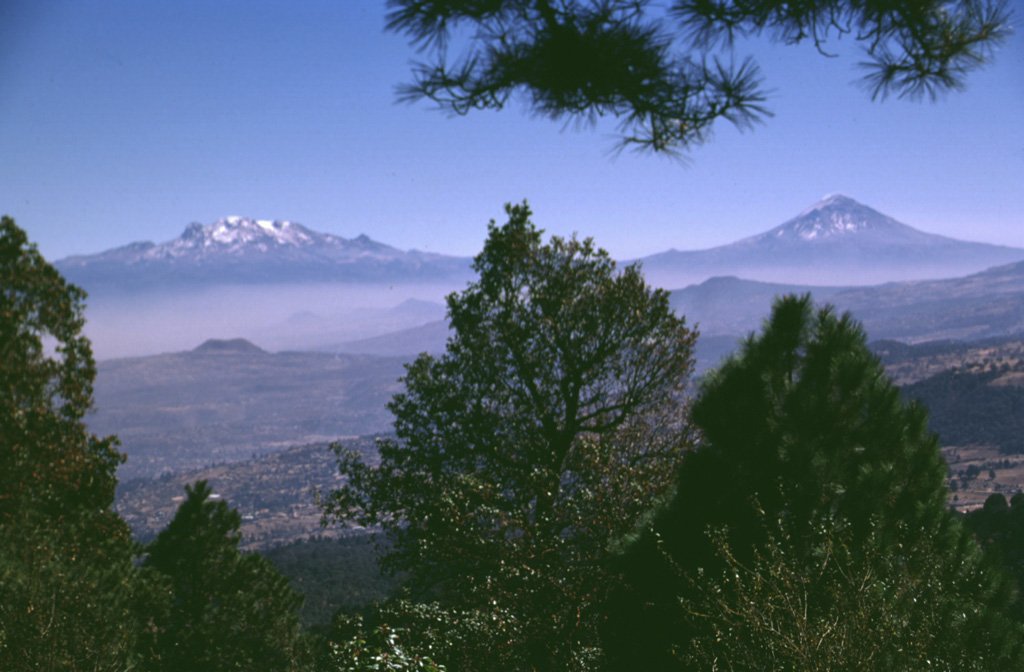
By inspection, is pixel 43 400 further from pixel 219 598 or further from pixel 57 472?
pixel 219 598

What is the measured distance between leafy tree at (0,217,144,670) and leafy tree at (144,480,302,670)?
6.79 meters

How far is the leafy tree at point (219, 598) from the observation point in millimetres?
21375

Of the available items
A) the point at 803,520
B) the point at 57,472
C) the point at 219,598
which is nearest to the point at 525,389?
the point at 803,520

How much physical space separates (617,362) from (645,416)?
1.21 m

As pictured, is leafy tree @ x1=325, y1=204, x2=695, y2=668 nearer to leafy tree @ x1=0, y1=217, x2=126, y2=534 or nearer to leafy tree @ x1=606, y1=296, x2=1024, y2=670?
leafy tree @ x1=606, y1=296, x2=1024, y2=670

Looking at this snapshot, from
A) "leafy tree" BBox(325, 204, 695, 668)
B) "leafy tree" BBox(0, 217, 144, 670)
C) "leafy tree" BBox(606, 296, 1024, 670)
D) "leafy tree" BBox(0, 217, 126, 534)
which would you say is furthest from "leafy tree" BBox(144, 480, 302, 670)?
"leafy tree" BBox(606, 296, 1024, 670)

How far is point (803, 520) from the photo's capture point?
6531 millimetres

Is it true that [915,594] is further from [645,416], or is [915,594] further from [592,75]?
[645,416]

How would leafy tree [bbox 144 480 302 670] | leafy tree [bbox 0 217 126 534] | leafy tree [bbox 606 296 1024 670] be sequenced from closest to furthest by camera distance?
leafy tree [bbox 606 296 1024 670], leafy tree [bbox 0 217 126 534], leafy tree [bbox 144 480 302 670]

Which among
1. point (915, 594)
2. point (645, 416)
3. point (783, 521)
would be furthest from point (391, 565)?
point (915, 594)

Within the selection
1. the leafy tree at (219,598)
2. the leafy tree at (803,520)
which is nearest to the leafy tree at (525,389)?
the leafy tree at (803,520)

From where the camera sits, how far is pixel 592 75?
5926 mm

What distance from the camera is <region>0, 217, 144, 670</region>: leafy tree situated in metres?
11.8

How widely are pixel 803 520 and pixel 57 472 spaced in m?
14.8
